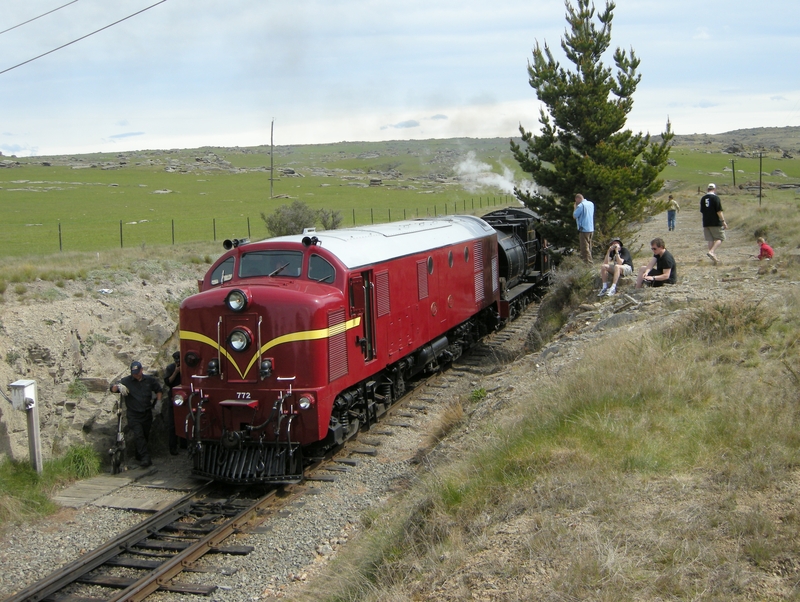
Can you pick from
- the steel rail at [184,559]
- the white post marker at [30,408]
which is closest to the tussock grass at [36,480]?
the white post marker at [30,408]

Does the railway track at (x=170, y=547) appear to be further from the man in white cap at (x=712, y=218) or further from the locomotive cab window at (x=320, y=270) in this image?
the man in white cap at (x=712, y=218)

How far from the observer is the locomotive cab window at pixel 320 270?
10.4 metres

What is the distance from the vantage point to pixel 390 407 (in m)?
13.3

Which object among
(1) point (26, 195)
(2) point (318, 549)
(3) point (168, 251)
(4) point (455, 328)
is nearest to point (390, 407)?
(4) point (455, 328)

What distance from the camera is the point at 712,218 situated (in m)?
16.1

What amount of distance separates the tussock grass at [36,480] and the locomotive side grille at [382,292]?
5088 mm

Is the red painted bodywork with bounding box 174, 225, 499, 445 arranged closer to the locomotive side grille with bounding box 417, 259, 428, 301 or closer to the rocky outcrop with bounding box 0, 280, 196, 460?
the locomotive side grille with bounding box 417, 259, 428, 301

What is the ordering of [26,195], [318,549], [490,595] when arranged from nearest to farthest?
[490,595]
[318,549]
[26,195]

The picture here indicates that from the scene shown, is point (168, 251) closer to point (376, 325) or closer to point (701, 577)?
point (376, 325)

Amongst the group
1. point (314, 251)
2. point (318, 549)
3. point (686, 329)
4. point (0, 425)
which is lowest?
point (318, 549)

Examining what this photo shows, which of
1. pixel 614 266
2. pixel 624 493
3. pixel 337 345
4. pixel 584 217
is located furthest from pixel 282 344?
pixel 584 217

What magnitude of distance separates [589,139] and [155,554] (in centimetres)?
1599

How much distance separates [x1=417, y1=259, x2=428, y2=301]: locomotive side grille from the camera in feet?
43.9

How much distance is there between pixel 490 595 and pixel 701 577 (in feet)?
4.43
